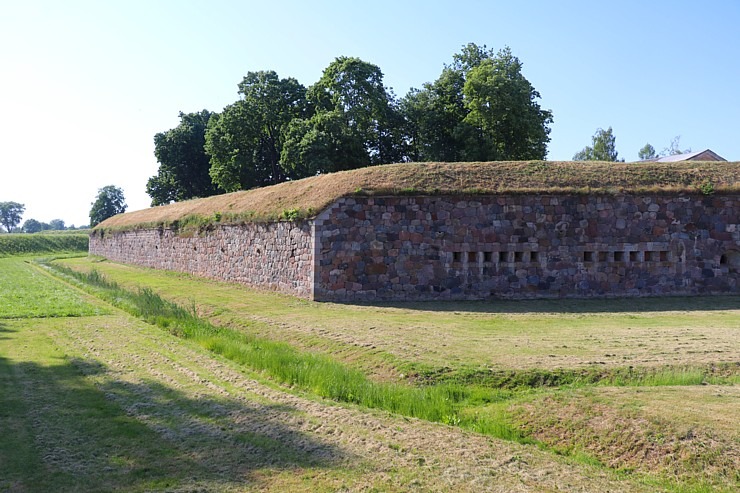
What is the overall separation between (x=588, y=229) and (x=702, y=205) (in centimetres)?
392

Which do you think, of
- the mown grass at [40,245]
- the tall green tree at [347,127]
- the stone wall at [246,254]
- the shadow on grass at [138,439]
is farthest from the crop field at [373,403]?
the mown grass at [40,245]

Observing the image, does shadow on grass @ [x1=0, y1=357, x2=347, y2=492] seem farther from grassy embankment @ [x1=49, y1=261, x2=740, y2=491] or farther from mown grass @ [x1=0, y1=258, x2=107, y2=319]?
mown grass @ [x1=0, y1=258, x2=107, y2=319]

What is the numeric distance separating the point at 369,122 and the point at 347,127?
1.96m

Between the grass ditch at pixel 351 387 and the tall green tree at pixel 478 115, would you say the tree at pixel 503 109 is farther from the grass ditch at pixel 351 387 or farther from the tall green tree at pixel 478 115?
the grass ditch at pixel 351 387

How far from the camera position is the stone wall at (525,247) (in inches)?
765

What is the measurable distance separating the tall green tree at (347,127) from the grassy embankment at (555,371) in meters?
22.9

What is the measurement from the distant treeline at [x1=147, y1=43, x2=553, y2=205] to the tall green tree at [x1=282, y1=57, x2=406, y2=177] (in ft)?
0.22

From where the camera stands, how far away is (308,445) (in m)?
6.86

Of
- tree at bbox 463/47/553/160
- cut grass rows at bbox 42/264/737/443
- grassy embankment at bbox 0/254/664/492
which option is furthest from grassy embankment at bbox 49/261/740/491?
tree at bbox 463/47/553/160

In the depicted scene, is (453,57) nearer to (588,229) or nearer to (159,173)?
(588,229)

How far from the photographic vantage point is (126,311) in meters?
18.4

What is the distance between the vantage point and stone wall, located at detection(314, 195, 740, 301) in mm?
19438

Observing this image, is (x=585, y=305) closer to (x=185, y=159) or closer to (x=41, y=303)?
(x=41, y=303)

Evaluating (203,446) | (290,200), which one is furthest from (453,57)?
(203,446)
